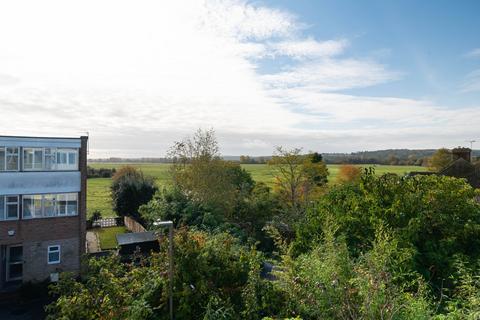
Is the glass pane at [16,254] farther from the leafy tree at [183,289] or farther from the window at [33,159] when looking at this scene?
the leafy tree at [183,289]

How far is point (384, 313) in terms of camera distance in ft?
16.6

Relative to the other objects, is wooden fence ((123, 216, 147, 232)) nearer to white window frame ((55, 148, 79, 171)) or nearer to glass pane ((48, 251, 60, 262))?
glass pane ((48, 251, 60, 262))

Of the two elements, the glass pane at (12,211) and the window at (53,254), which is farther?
the window at (53,254)

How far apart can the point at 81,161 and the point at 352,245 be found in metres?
15.7

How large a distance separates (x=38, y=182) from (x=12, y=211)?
1.94 metres

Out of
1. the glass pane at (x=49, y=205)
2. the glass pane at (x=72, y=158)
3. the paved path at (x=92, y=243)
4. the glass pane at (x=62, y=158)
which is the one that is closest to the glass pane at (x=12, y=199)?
the glass pane at (x=49, y=205)

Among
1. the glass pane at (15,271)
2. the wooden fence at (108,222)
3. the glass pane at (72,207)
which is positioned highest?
the glass pane at (72,207)

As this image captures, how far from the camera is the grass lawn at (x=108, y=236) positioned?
27.2 metres

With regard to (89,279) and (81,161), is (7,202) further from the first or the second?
(89,279)

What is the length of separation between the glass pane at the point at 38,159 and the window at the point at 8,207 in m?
1.95

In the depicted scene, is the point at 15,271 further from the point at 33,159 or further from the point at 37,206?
the point at 33,159

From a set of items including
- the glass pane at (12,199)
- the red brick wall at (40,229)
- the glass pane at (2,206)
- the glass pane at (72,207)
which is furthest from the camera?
the glass pane at (72,207)

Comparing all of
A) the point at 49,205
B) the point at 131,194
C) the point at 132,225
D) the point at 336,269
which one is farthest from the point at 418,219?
the point at 131,194

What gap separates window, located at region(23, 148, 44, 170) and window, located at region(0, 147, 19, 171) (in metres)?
0.40
